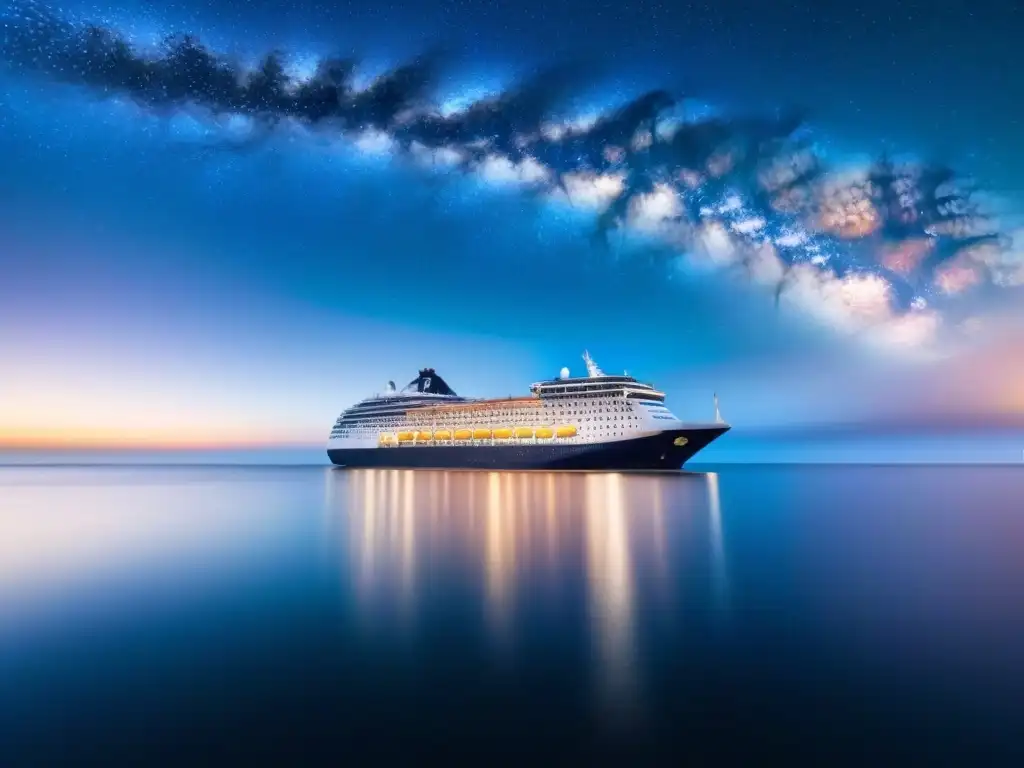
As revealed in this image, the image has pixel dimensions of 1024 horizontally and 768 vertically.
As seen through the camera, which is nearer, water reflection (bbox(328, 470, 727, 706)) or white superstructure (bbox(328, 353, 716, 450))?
water reflection (bbox(328, 470, 727, 706))

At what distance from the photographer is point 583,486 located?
50188 mm

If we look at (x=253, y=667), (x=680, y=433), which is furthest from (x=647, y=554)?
(x=680, y=433)

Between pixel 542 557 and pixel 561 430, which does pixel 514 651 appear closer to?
pixel 542 557

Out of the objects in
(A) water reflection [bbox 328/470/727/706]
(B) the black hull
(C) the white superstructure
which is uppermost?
(C) the white superstructure

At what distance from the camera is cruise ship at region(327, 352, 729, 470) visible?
64875mm

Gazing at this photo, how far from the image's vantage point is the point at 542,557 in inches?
738

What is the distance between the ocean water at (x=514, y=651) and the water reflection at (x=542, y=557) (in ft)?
0.41

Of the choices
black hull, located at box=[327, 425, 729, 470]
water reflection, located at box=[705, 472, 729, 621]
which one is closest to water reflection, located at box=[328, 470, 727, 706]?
water reflection, located at box=[705, 472, 729, 621]

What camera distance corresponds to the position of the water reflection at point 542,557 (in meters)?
11.7

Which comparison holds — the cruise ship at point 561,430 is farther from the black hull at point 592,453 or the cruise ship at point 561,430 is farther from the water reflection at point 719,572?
the water reflection at point 719,572

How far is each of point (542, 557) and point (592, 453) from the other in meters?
47.8

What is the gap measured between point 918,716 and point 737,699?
2.26 metres

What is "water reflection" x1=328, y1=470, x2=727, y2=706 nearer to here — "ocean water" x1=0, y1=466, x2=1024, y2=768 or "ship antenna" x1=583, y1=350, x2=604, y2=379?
"ocean water" x1=0, y1=466, x2=1024, y2=768

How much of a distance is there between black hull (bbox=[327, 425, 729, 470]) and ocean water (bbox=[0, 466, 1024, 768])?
40820 millimetres
